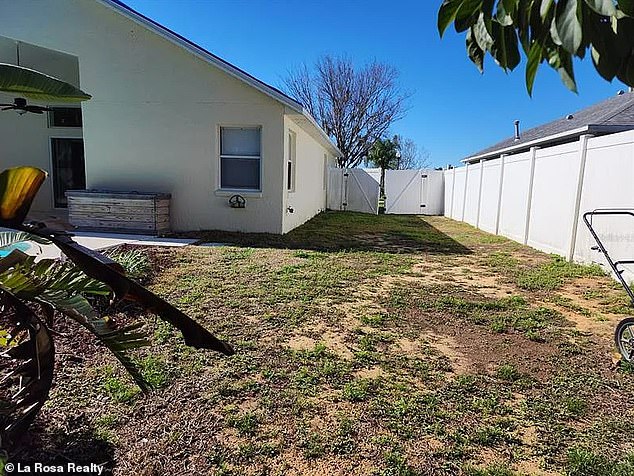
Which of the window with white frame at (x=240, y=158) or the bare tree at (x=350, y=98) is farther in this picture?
the bare tree at (x=350, y=98)

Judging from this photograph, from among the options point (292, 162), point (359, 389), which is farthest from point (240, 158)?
point (359, 389)

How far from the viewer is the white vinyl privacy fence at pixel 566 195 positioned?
609 cm

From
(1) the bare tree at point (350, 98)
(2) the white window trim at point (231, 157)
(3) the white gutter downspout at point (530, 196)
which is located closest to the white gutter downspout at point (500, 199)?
(3) the white gutter downspout at point (530, 196)

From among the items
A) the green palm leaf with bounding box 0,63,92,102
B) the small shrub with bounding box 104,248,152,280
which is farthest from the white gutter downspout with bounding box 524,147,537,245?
the green palm leaf with bounding box 0,63,92,102

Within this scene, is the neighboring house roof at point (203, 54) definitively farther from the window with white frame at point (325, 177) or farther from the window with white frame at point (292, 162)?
the window with white frame at point (325, 177)

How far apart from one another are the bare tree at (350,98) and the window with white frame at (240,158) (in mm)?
20230

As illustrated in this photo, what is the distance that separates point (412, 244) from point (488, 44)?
884cm

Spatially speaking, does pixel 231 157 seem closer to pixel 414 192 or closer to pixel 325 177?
pixel 325 177

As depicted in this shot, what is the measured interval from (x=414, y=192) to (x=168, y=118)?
13.0 m

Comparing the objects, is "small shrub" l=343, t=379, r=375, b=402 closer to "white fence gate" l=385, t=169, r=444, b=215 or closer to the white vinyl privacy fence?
the white vinyl privacy fence

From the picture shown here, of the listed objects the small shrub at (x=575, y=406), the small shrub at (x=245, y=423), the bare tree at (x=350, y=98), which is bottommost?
the small shrub at (x=245, y=423)

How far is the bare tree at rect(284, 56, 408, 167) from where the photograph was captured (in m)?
29.2

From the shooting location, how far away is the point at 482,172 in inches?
527

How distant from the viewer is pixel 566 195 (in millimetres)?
7664
